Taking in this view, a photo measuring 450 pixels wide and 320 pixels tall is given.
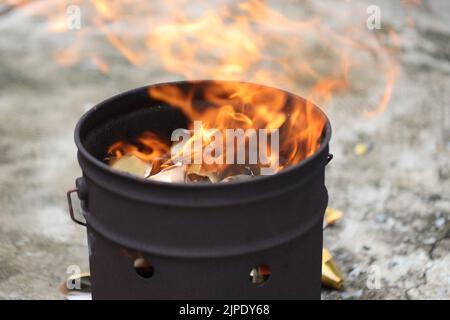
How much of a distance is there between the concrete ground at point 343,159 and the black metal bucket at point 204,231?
1.32 metres

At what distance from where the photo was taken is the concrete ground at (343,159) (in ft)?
13.0

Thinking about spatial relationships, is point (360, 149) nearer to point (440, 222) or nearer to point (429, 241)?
point (440, 222)

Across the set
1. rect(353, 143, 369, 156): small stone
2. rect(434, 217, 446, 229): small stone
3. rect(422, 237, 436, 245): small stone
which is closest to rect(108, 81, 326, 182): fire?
rect(422, 237, 436, 245): small stone

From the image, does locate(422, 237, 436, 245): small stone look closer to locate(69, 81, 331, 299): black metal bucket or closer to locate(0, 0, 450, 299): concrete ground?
locate(0, 0, 450, 299): concrete ground

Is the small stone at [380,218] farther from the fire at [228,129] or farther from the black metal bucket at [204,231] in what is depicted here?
the black metal bucket at [204,231]

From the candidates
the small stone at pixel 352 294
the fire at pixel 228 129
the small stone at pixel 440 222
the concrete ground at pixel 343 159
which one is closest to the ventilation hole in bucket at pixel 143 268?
the fire at pixel 228 129

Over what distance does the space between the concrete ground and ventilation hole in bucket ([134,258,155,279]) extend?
39.9 inches

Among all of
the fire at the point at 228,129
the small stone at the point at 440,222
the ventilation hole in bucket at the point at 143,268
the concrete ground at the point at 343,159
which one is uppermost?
the fire at the point at 228,129

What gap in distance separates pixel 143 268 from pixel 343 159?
8.17 ft

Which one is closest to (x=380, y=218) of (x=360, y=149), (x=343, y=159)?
(x=343, y=159)

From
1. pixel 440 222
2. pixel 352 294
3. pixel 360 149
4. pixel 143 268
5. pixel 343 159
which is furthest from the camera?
pixel 360 149

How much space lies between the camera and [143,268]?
2.89 metres

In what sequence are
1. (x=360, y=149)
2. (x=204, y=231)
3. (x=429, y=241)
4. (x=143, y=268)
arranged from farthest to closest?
1. (x=360, y=149)
2. (x=429, y=241)
3. (x=143, y=268)
4. (x=204, y=231)

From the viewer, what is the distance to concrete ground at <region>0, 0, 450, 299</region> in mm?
3975
